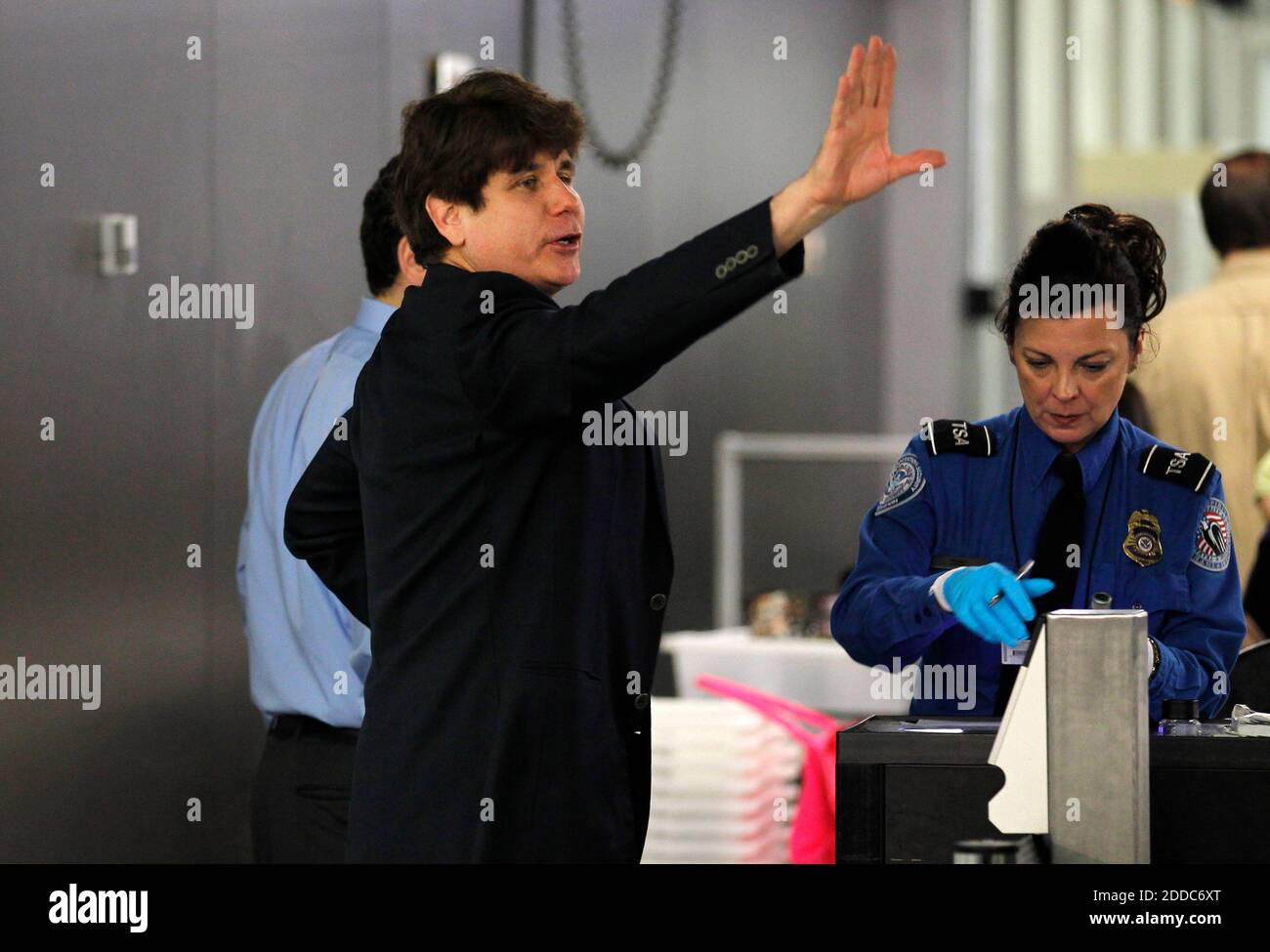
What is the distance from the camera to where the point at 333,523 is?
1.83 metres

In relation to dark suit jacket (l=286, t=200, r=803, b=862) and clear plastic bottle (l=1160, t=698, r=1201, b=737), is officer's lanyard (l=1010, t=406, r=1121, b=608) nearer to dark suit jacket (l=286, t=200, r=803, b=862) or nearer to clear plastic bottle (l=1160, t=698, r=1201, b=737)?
clear plastic bottle (l=1160, t=698, r=1201, b=737)

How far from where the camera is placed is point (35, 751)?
Result: 2.42 m

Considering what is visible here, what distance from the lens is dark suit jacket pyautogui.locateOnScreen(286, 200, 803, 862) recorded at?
60.9 inches

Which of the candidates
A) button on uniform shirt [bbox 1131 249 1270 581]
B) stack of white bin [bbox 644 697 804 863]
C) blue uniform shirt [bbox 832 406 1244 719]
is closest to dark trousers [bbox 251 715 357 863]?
blue uniform shirt [bbox 832 406 1244 719]

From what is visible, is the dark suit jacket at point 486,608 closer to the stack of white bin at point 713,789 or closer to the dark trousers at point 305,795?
the dark trousers at point 305,795

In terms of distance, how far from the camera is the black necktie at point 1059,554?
73.1 inches

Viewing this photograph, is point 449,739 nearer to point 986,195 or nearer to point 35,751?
point 35,751

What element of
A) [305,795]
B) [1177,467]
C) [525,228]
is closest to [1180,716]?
[1177,467]

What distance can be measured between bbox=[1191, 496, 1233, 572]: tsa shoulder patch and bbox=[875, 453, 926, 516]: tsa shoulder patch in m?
0.30

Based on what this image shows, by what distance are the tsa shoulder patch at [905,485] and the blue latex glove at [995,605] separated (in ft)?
1.22

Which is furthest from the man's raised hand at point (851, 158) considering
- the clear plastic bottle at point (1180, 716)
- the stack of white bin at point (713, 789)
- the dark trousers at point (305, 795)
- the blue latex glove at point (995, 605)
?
the stack of white bin at point (713, 789)

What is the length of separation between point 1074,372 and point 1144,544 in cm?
20

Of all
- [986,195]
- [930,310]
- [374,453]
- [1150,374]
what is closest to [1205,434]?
[1150,374]

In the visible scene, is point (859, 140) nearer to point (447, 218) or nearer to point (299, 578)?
point (447, 218)
